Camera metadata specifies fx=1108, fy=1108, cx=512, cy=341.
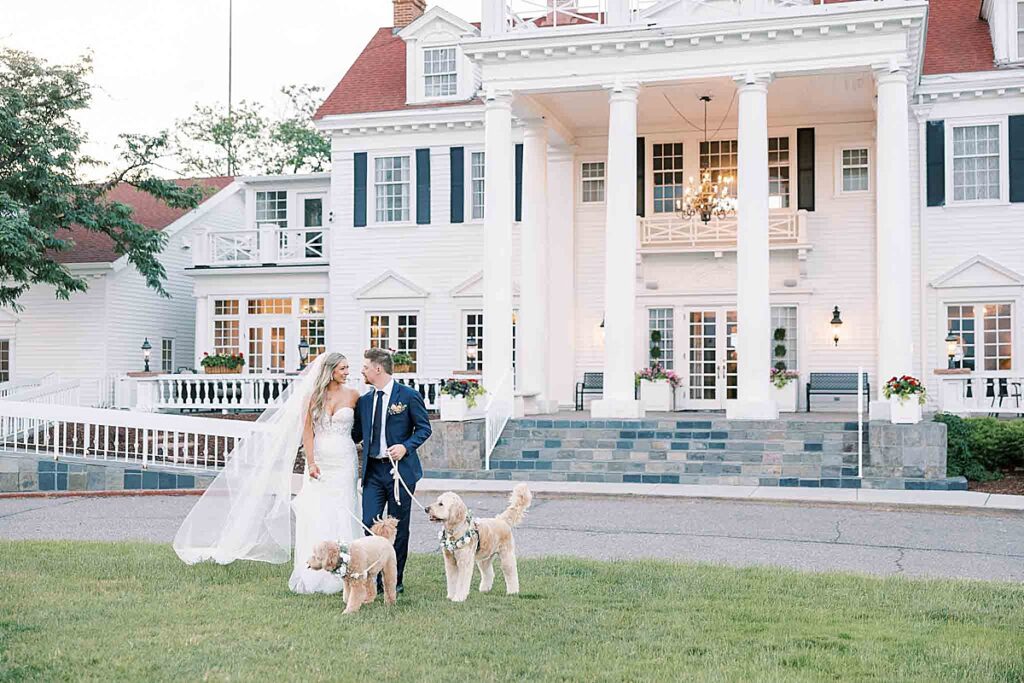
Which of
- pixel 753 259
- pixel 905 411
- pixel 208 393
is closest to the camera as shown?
pixel 905 411

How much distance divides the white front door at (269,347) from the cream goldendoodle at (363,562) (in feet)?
66.7

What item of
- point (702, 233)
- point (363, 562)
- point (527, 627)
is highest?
point (702, 233)

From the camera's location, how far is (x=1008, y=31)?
73.6ft

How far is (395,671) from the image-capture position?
234 inches

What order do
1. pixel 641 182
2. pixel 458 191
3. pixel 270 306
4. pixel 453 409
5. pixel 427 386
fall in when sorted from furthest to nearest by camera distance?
pixel 270 306, pixel 458 191, pixel 641 182, pixel 427 386, pixel 453 409

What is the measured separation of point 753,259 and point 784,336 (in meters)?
5.08

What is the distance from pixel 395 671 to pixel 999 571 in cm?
588

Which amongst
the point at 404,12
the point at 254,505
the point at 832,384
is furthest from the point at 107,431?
the point at 404,12

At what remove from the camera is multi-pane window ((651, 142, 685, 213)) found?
78.2 ft

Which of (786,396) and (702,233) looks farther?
(702,233)

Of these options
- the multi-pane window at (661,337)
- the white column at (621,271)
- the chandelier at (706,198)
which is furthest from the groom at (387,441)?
the multi-pane window at (661,337)

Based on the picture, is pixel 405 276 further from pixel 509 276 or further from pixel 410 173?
pixel 509 276

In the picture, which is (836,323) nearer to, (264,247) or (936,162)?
(936,162)

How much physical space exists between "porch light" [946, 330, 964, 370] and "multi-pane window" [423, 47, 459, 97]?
12214 mm
